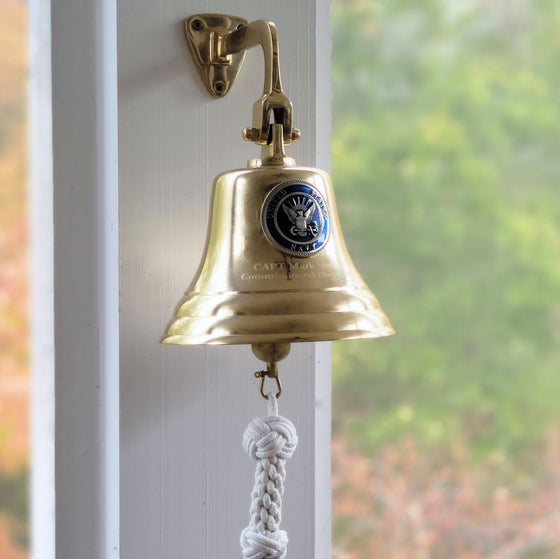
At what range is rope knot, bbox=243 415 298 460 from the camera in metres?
0.65

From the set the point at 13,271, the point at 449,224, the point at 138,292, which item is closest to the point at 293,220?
the point at 138,292

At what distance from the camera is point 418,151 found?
86.6 inches

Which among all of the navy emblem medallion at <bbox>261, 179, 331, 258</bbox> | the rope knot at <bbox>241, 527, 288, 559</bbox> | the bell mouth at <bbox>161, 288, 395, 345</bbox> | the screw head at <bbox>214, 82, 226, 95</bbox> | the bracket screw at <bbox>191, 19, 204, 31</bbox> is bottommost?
the rope knot at <bbox>241, 527, 288, 559</bbox>

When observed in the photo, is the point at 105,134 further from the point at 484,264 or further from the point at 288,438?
the point at 484,264

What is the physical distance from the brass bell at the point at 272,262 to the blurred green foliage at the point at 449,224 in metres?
1.53

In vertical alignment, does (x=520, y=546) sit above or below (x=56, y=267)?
below

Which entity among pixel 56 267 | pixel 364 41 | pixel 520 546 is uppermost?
pixel 364 41

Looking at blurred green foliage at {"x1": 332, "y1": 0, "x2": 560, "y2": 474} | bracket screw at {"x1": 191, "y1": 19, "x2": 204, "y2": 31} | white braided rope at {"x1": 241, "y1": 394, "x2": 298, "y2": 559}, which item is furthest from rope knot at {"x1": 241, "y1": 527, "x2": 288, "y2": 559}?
blurred green foliage at {"x1": 332, "y1": 0, "x2": 560, "y2": 474}

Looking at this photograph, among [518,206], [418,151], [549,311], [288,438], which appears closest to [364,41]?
[418,151]

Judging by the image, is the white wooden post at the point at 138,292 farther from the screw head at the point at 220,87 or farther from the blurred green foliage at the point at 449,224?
the blurred green foliage at the point at 449,224

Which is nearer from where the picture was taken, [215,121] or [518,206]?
[215,121]

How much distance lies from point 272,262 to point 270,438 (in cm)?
12

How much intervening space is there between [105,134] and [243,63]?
0.12 meters

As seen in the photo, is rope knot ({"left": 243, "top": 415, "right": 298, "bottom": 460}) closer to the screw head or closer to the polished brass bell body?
the polished brass bell body
